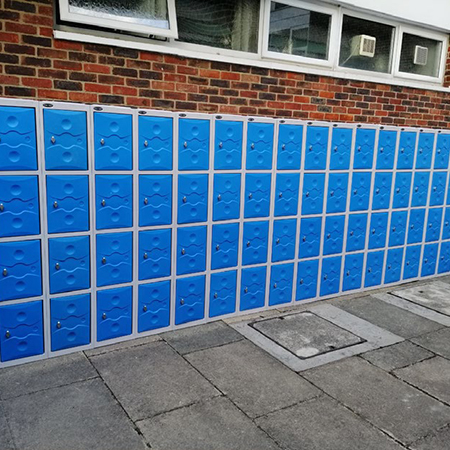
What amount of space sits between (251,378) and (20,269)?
1.94 meters

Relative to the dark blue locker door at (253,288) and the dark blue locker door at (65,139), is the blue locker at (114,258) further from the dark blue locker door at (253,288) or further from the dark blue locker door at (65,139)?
the dark blue locker door at (253,288)

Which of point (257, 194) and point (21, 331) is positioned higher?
point (257, 194)

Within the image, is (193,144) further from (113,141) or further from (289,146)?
(289,146)

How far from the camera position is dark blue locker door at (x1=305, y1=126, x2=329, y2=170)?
15.5 ft

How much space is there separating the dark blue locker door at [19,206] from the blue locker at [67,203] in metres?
0.11

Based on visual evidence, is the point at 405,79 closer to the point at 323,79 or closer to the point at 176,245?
the point at 323,79

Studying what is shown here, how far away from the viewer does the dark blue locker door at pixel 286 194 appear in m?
4.64

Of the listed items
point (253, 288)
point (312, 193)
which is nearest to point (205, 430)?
point (253, 288)

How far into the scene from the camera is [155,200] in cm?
397

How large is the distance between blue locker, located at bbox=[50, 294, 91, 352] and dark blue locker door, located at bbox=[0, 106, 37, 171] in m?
1.11

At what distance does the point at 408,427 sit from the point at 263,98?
299 centimetres

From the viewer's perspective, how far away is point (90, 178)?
3.63 metres

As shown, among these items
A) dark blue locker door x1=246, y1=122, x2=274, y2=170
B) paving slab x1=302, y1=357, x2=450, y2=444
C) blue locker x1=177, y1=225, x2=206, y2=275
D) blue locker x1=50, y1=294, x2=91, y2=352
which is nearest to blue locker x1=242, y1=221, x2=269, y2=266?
blue locker x1=177, y1=225, x2=206, y2=275

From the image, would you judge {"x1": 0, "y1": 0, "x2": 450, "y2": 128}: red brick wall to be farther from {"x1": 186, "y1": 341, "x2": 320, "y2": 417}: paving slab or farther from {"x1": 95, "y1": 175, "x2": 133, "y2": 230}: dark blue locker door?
{"x1": 186, "y1": 341, "x2": 320, "y2": 417}: paving slab
